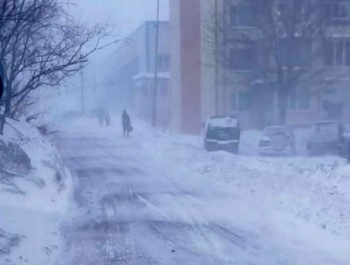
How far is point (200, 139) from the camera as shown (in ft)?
111

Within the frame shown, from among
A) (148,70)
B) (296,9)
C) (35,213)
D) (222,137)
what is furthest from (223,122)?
(148,70)

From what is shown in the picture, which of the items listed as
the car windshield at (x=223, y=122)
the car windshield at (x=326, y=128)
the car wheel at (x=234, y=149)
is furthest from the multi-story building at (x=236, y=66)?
the car windshield at (x=326, y=128)

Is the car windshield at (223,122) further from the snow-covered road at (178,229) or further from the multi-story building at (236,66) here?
the multi-story building at (236,66)

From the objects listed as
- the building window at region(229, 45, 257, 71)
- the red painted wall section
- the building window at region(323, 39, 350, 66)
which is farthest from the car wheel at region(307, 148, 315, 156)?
the building window at region(323, 39, 350, 66)

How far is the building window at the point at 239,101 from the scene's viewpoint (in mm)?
40625

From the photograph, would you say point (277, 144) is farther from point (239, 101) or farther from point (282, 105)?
point (239, 101)

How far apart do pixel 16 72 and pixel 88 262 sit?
31.9 ft

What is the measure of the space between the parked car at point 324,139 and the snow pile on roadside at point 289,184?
193 cm

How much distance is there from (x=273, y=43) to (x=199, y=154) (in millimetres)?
15937

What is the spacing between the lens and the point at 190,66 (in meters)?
39.4

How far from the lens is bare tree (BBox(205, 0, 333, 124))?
36.9 metres

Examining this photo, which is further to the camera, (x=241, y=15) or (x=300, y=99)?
(x=300, y=99)

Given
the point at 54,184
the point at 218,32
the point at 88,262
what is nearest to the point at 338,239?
the point at 88,262

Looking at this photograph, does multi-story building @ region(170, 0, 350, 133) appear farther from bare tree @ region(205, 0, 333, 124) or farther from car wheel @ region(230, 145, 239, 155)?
car wheel @ region(230, 145, 239, 155)
